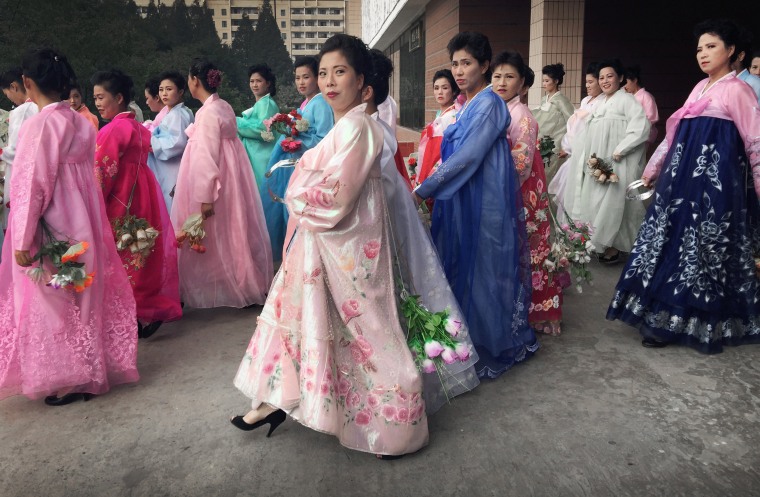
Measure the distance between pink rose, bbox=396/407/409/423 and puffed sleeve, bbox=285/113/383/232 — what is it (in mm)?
756

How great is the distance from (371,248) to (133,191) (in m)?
2.22

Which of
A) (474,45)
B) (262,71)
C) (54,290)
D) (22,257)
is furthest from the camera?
(262,71)

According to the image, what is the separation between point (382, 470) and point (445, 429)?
0.43m

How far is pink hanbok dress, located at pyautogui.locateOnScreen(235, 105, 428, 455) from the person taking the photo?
8.16 ft

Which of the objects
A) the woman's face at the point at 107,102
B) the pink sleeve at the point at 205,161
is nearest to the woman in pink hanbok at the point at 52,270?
the woman's face at the point at 107,102

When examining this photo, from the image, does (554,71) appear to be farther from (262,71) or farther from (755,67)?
(262,71)

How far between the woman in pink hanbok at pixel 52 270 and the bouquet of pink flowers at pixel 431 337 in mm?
1585

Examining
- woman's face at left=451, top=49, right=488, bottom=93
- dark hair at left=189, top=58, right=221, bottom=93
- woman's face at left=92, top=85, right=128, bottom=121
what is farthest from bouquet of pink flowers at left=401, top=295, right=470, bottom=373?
dark hair at left=189, top=58, right=221, bottom=93

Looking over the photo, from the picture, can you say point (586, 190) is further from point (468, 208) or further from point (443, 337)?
point (443, 337)

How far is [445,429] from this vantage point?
290 cm

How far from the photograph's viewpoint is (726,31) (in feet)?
11.7

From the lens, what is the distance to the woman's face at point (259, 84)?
19.9ft

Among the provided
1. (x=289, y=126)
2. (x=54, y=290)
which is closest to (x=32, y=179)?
(x=54, y=290)

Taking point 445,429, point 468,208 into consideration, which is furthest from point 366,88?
point 445,429
